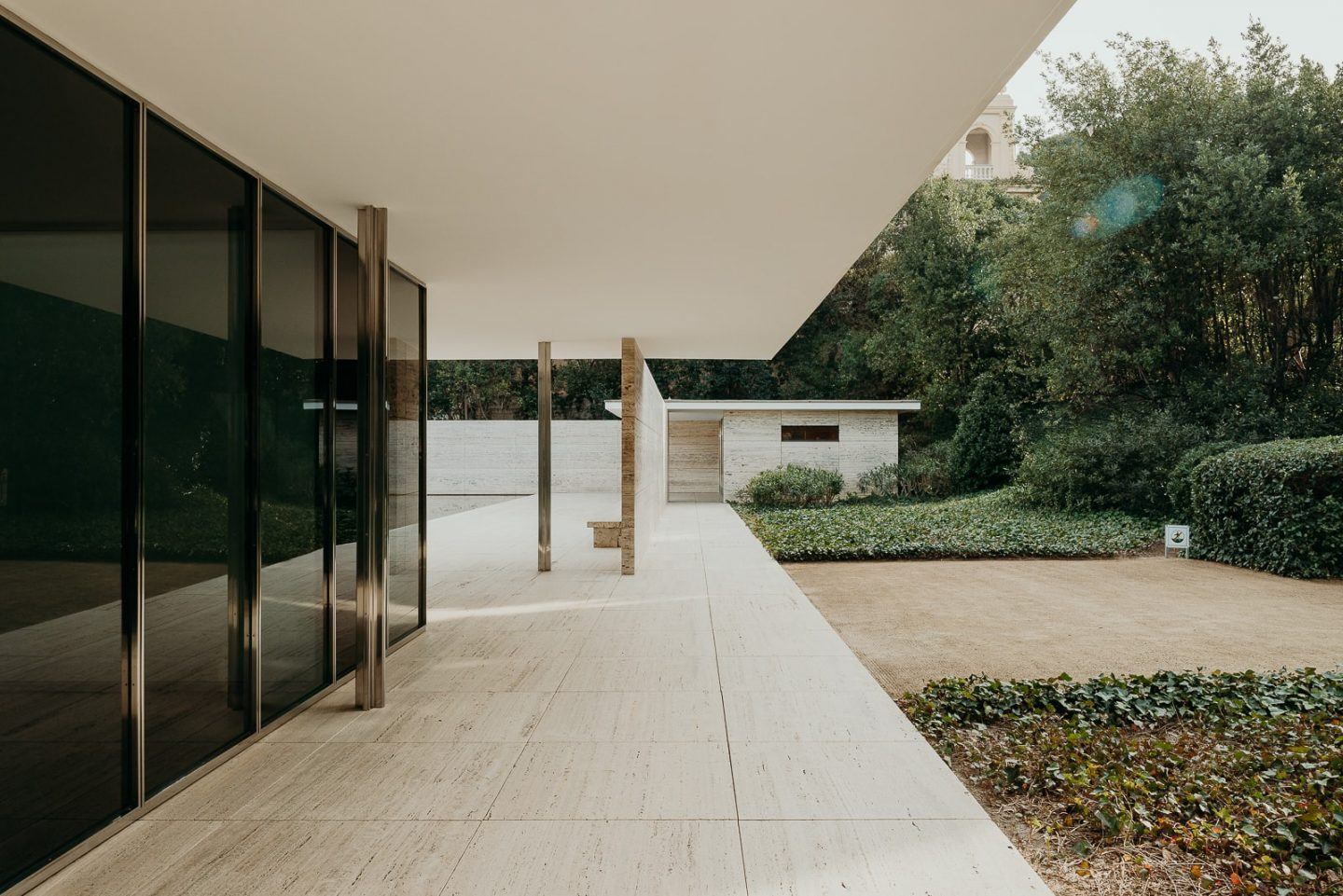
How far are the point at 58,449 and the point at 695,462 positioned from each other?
61.3 ft

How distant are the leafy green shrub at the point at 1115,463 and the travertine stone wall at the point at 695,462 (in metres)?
8.47

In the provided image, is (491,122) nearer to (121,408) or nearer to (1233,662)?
(121,408)

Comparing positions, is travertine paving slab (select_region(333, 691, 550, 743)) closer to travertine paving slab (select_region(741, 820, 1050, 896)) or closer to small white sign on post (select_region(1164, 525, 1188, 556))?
travertine paving slab (select_region(741, 820, 1050, 896))

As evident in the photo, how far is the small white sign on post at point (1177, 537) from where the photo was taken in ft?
34.8

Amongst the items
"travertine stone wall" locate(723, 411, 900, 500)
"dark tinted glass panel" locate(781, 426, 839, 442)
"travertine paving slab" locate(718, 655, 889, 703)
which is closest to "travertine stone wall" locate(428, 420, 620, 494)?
"travertine stone wall" locate(723, 411, 900, 500)

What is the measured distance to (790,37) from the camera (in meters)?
2.30

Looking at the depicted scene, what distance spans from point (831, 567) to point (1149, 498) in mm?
7553

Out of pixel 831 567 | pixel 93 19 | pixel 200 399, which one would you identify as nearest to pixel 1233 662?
pixel 831 567

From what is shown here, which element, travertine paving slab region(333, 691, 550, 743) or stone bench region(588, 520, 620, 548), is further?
stone bench region(588, 520, 620, 548)

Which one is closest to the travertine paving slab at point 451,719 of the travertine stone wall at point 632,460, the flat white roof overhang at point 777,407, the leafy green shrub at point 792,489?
the travertine stone wall at point 632,460

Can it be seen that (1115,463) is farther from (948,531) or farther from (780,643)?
(780,643)

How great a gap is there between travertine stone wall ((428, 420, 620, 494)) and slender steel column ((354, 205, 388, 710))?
1863 centimetres

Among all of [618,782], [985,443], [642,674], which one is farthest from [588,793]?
[985,443]

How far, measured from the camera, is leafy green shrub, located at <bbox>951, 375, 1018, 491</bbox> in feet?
63.7
